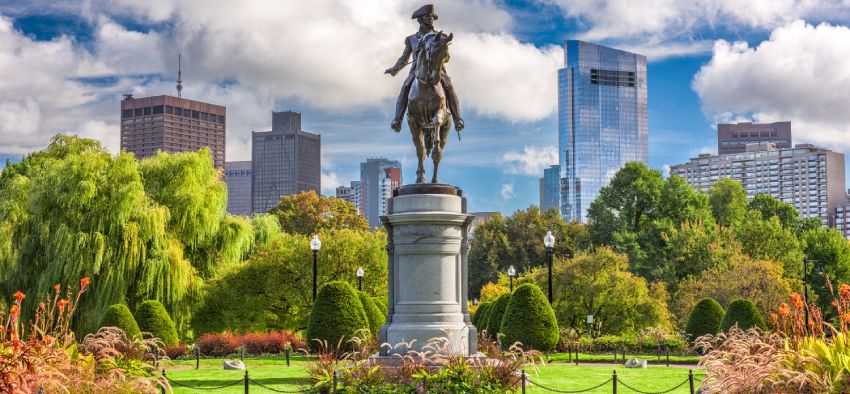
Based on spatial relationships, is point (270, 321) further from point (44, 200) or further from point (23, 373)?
point (23, 373)

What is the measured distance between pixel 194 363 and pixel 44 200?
11925mm

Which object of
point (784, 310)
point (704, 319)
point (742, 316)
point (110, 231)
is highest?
point (110, 231)

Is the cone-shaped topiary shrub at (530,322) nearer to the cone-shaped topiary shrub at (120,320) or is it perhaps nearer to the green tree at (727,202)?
the cone-shaped topiary shrub at (120,320)

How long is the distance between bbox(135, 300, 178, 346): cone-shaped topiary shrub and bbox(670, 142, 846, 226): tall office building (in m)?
148

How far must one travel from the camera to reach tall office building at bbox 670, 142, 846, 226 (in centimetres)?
16925

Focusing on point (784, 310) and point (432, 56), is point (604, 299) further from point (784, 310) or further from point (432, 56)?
point (784, 310)

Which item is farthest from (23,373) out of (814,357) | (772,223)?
(772,223)

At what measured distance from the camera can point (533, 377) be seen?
20625 mm

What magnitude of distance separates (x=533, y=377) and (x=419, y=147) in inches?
214

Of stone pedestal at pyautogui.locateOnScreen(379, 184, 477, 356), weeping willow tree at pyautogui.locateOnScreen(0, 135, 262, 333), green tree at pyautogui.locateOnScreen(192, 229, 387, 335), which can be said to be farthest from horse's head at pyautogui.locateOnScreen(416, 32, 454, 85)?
green tree at pyautogui.locateOnScreen(192, 229, 387, 335)

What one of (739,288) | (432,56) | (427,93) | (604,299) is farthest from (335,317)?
(739,288)

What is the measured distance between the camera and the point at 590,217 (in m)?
65.6

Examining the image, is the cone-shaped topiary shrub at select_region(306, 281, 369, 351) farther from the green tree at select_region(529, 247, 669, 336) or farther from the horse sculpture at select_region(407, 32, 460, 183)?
the green tree at select_region(529, 247, 669, 336)

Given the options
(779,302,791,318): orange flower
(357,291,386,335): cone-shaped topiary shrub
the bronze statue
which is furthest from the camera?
(357,291,386,335): cone-shaped topiary shrub
